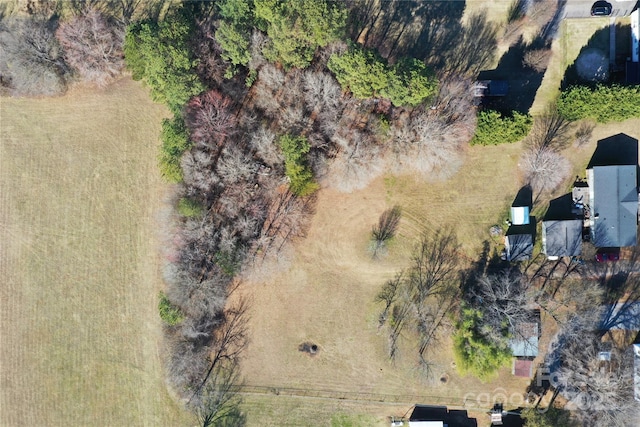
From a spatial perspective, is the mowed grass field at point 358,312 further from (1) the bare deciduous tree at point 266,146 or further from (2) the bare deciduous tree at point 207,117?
(2) the bare deciduous tree at point 207,117

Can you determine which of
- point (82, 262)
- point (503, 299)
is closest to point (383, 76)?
point (503, 299)

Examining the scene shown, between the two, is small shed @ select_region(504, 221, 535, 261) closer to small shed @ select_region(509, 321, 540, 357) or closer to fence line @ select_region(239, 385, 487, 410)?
small shed @ select_region(509, 321, 540, 357)

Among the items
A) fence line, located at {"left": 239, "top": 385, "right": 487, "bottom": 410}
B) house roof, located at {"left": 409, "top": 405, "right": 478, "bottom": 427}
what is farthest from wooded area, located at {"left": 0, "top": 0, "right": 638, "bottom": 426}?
house roof, located at {"left": 409, "top": 405, "right": 478, "bottom": 427}

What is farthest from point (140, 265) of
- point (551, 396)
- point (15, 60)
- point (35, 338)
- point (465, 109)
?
point (551, 396)

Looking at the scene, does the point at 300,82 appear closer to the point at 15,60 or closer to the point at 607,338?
the point at 15,60

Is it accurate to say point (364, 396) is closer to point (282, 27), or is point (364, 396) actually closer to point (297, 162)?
point (297, 162)

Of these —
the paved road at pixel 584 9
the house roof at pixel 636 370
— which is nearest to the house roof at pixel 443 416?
the house roof at pixel 636 370
